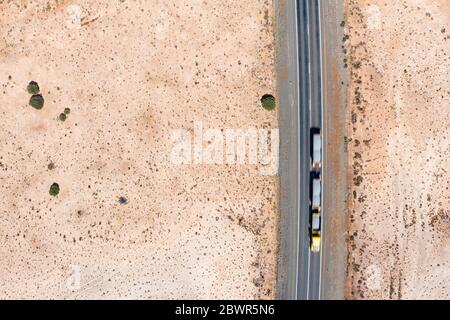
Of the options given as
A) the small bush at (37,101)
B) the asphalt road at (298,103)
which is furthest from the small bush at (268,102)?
the small bush at (37,101)

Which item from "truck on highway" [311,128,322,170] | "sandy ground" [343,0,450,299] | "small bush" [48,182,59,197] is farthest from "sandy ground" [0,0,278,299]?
"sandy ground" [343,0,450,299]

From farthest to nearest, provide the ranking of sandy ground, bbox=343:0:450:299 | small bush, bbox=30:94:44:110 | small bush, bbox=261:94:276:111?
small bush, bbox=30:94:44:110, sandy ground, bbox=343:0:450:299, small bush, bbox=261:94:276:111

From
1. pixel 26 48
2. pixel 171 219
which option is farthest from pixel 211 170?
pixel 26 48

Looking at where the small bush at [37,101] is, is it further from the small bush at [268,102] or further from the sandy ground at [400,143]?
the sandy ground at [400,143]

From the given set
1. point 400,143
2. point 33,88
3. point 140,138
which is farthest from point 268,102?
point 33,88

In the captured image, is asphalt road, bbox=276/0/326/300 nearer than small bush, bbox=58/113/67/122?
Yes

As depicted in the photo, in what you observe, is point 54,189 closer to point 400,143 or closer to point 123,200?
point 123,200

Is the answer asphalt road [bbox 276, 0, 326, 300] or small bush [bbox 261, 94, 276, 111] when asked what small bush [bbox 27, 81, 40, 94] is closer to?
small bush [bbox 261, 94, 276, 111]
